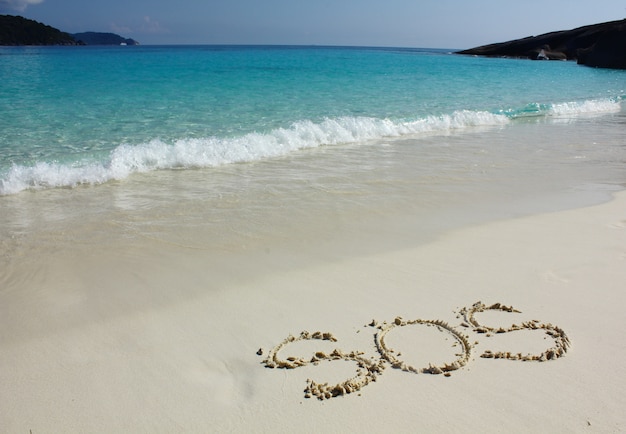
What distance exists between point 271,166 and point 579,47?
225ft

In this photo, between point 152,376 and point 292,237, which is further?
point 292,237

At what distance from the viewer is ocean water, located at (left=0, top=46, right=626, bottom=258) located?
5.92 metres

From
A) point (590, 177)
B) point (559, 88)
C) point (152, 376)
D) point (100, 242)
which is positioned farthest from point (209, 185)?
point (559, 88)

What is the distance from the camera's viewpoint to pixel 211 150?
9.57 metres

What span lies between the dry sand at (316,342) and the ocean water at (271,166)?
1.00m

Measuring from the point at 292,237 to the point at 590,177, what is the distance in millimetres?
5886

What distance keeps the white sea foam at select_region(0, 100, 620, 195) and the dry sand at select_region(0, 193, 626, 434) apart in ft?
11.3

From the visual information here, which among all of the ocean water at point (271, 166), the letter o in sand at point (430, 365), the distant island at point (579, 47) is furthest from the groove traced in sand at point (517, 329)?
the distant island at point (579, 47)

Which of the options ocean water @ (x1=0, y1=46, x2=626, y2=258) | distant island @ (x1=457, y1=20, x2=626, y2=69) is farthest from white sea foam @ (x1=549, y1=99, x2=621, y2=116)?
distant island @ (x1=457, y1=20, x2=626, y2=69)

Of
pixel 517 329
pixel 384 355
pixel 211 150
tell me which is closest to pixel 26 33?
pixel 211 150

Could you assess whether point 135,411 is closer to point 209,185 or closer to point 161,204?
point 161,204

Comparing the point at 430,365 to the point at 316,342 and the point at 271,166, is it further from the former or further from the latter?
the point at 271,166

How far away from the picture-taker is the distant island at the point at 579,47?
48188 mm

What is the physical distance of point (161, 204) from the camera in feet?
21.8
